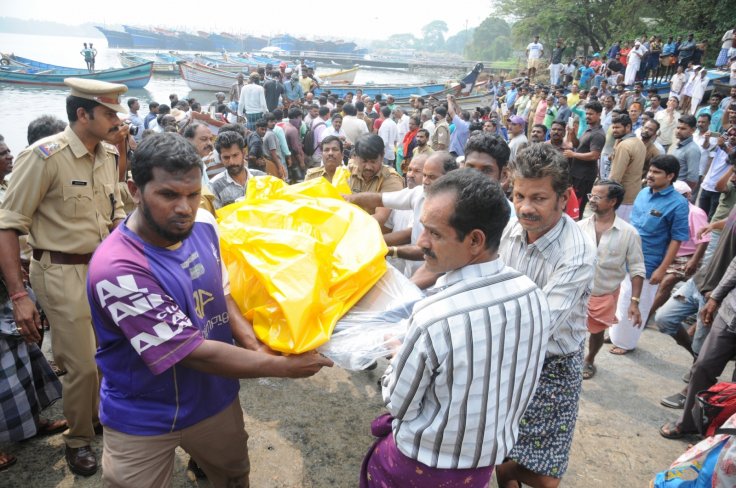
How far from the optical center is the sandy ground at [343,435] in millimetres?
2670

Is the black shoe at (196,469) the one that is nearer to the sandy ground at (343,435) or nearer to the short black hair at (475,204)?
the sandy ground at (343,435)

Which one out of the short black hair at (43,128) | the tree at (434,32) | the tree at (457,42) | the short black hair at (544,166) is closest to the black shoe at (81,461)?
the short black hair at (43,128)

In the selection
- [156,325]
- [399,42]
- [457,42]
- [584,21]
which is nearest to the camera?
[156,325]

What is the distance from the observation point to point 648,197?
4148mm

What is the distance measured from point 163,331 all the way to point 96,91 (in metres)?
1.59

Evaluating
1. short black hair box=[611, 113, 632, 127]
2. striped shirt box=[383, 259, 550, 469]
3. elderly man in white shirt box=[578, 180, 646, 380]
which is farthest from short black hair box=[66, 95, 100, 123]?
short black hair box=[611, 113, 632, 127]

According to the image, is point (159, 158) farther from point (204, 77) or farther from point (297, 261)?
point (204, 77)

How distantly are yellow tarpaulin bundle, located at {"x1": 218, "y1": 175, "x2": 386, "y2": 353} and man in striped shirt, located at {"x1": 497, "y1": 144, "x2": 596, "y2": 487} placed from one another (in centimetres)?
70

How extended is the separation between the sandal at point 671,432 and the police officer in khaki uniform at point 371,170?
249 cm

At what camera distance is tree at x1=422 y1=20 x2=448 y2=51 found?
136m

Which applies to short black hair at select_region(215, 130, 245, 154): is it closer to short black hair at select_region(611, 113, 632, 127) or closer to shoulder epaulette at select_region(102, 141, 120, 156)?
shoulder epaulette at select_region(102, 141, 120, 156)

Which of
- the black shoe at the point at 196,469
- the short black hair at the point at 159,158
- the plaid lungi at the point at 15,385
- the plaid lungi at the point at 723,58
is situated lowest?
the black shoe at the point at 196,469

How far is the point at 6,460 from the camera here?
102 inches

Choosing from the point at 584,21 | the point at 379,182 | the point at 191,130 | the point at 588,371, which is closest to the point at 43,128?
the point at 191,130
